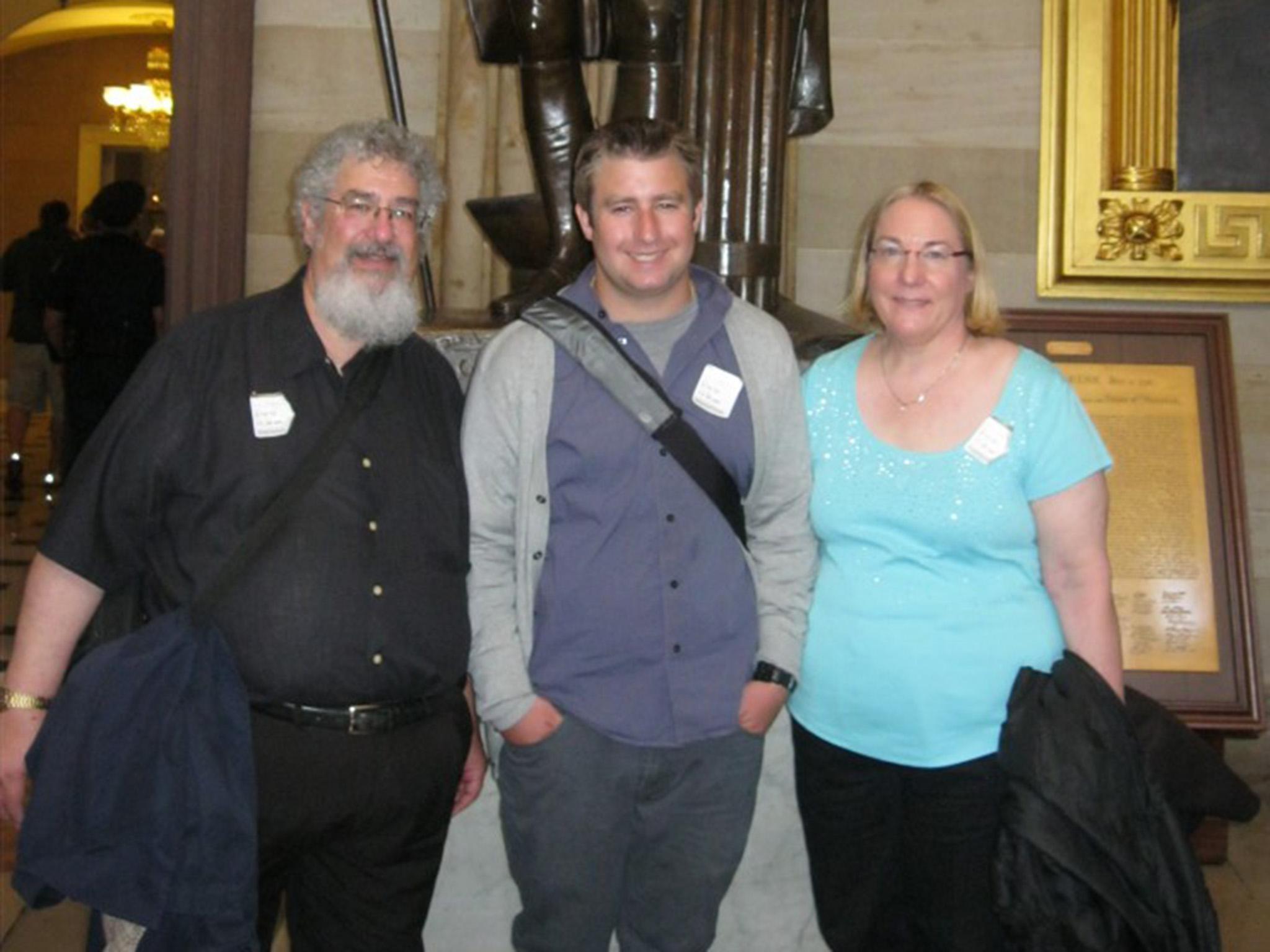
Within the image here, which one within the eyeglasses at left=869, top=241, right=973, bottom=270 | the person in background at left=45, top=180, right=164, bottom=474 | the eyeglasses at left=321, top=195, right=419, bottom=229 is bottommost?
the eyeglasses at left=869, top=241, right=973, bottom=270

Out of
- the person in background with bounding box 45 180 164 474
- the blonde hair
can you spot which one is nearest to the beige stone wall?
the person in background with bounding box 45 180 164 474

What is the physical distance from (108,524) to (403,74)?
2.92m

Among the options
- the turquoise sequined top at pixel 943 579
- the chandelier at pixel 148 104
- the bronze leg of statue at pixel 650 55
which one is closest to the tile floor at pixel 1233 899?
the turquoise sequined top at pixel 943 579

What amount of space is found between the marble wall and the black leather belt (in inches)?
110

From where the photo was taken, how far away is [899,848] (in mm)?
2363

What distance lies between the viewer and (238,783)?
2104 millimetres

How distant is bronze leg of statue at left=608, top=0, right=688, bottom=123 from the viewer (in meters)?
3.45

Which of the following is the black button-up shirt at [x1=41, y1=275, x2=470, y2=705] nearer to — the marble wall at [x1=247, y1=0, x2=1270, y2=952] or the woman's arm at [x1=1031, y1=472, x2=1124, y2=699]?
the woman's arm at [x1=1031, y1=472, x2=1124, y2=699]

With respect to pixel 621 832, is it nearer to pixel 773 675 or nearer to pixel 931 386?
pixel 773 675

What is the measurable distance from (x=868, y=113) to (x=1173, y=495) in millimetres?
1395

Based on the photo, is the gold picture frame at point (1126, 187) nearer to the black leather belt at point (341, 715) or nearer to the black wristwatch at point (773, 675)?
the black wristwatch at point (773, 675)

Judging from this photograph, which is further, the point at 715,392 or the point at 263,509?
the point at 715,392

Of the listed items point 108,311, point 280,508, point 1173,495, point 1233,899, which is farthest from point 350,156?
point 108,311

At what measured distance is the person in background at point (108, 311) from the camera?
6824 millimetres
